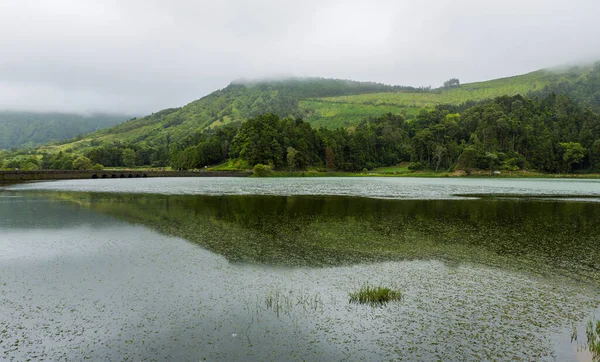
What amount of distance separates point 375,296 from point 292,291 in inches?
135

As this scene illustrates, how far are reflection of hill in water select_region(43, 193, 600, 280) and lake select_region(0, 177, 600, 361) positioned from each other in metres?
0.23

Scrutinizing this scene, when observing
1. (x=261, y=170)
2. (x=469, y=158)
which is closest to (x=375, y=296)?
(x=261, y=170)

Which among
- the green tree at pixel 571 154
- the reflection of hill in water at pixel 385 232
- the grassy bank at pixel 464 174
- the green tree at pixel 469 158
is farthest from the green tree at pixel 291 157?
the green tree at pixel 571 154

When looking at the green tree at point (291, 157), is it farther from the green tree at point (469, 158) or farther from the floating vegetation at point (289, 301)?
the floating vegetation at point (289, 301)

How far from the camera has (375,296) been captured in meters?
14.9

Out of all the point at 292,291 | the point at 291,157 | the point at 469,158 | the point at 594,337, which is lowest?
the point at 594,337

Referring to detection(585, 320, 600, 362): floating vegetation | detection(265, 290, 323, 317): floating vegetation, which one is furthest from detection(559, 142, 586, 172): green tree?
detection(265, 290, 323, 317): floating vegetation

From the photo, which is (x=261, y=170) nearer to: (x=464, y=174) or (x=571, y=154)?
(x=464, y=174)

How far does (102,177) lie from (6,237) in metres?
152

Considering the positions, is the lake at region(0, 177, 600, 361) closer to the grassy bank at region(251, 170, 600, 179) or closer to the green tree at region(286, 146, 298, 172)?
the grassy bank at region(251, 170, 600, 179)

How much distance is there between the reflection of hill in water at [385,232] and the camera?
72.5 ft

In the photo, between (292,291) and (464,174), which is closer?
(292,291)

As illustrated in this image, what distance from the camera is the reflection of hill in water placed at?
72.5 feet

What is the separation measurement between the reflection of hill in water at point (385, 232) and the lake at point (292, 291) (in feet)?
0.76
